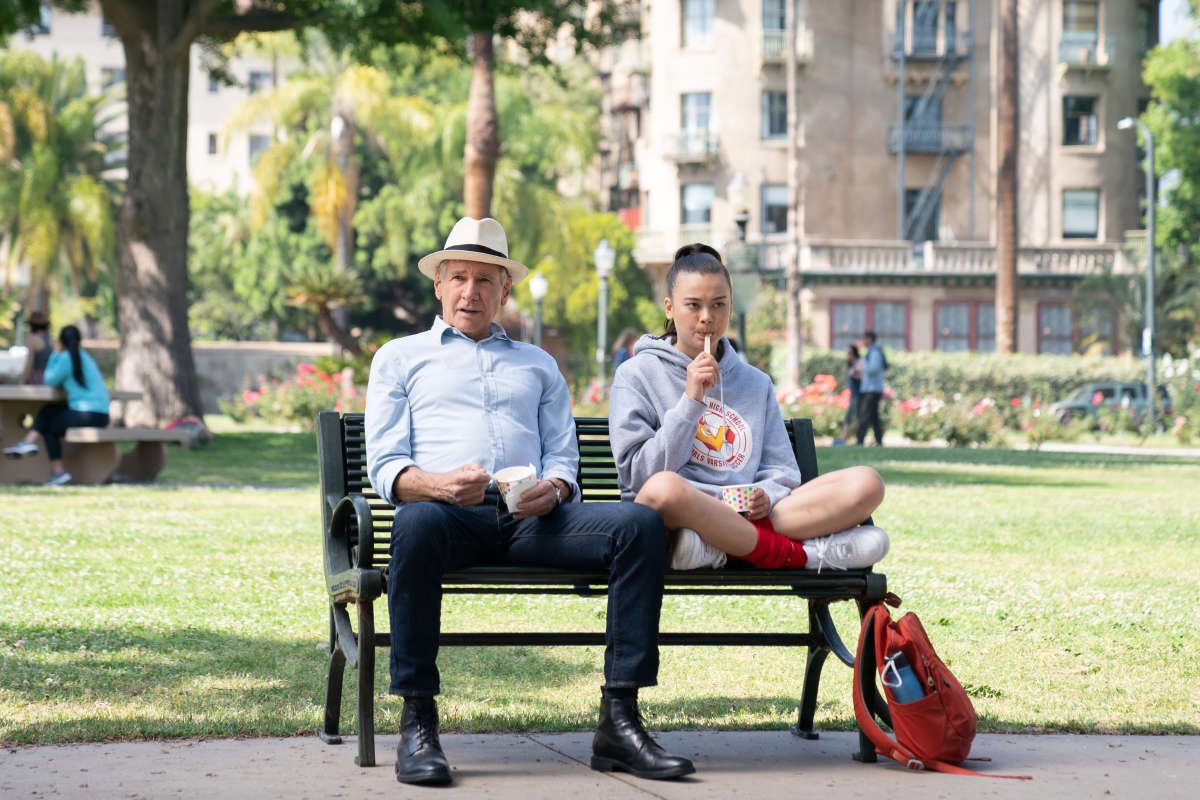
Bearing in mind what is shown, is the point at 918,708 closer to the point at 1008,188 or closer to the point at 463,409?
the point at 463,409

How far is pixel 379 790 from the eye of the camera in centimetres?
482

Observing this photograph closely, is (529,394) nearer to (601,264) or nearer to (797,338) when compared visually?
(601,264)

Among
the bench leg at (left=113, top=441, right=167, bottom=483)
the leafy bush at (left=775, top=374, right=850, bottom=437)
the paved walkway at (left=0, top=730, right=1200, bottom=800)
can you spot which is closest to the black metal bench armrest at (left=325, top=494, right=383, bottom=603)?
the paved walkway at (left=0, top=730, right=1200, bottom=800)

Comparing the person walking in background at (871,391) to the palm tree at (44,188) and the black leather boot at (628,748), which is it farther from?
the palm tree at (44,188)

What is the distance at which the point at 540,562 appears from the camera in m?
5.25

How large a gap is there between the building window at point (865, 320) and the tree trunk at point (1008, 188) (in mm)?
10009

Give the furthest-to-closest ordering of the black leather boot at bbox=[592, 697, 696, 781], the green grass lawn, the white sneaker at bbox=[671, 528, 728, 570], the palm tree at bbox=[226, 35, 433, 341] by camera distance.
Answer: the palm tree at bbox=[226, 35, 433, 341], the green grass lawn, the white sneaker at bbox=[671, 528, 728, 570], the black leather boot at bbox=[592, 697, 696, 781]

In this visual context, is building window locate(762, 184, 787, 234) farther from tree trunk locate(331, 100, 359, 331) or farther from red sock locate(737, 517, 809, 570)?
red sock locate(737, 517, 809, 570)

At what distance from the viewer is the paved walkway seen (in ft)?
15.7

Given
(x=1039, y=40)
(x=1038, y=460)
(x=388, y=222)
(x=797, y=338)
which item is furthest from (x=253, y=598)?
(x=1039, y=40)

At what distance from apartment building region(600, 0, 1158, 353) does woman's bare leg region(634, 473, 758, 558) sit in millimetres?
55446

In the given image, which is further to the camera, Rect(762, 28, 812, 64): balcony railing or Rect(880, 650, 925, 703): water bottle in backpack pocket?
Rect(762, 28, 812, 64): balcony railing

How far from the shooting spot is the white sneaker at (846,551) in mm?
5352

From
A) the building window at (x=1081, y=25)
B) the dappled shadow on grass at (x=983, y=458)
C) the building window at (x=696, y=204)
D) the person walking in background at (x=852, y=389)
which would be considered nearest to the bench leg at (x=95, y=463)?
the dappled shadow on grass at (x=983, y=458)
